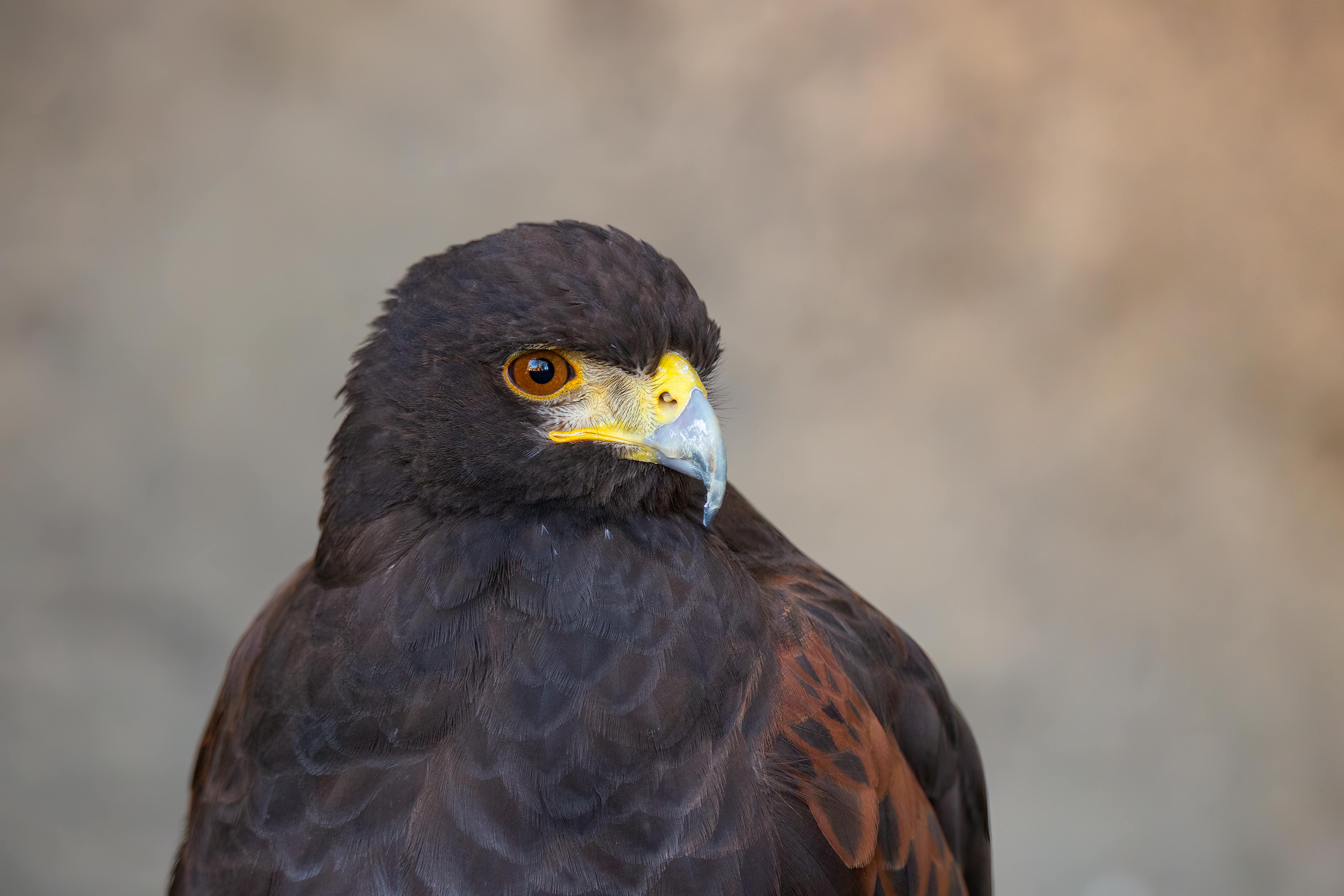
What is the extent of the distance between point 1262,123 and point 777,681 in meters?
2.74

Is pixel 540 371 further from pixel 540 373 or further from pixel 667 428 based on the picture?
pixel 667 428

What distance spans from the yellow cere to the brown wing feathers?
1.21ft

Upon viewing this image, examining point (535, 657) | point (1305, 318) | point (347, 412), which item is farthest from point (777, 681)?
point (1305, 318)

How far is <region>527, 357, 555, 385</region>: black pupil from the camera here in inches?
60.2

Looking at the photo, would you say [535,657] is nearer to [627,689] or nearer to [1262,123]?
[627,689]

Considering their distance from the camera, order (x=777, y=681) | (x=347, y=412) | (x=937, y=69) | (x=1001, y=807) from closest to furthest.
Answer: (x=777, y=681)
(x=347, y=412)
(x=937, y=69)
(x=1001, y=807)

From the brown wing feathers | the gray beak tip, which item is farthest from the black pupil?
the brown wing feathers

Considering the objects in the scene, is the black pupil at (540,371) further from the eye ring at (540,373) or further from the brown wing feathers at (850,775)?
the brown wing feathers at (850,775)

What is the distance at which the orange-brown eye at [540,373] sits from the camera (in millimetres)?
1529

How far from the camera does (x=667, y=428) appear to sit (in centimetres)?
155

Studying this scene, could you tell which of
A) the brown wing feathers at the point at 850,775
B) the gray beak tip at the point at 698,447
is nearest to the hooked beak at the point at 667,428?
the gray beak tip at the point at 698,447

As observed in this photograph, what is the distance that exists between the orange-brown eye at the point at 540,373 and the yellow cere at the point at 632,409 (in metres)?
0.04

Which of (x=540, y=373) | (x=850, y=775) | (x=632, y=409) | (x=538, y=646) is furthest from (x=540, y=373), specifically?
(x=850, y=775)

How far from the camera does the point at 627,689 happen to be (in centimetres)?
150
